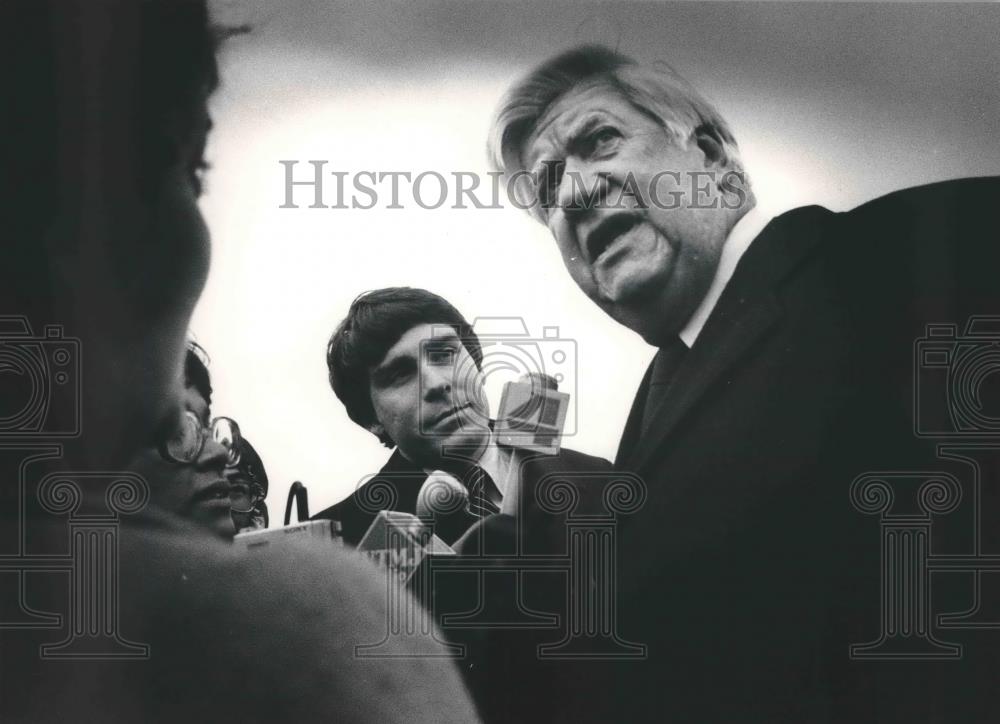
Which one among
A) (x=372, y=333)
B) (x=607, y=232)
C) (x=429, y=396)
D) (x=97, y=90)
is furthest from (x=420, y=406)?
(x=97, y=90)

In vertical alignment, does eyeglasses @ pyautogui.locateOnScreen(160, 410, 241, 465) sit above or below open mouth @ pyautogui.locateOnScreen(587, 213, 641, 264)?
below

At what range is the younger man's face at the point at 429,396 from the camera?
80.5 inches

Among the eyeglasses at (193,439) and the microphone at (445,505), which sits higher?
the eyeglasses at (193,439)

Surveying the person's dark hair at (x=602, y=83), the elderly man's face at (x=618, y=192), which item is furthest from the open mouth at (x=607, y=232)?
the person's dark hair at (x=602, y=83)

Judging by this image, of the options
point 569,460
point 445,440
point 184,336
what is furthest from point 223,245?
point 569,460

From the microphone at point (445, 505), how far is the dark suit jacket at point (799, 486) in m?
0.41

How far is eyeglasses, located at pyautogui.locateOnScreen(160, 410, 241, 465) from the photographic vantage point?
206 cm

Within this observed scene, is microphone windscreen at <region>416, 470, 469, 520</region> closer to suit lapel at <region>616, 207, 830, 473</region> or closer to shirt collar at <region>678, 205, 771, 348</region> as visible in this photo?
suit lapel at <region>616, 207, 830, 473</region>

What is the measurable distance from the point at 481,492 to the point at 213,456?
0.70 metres

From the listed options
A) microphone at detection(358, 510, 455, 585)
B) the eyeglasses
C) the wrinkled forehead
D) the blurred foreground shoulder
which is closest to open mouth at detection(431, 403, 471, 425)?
microphone at detection(358, 510, 455, 585)

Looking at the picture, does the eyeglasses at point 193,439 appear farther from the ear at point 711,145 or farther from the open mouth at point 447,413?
the ear at point 711,145

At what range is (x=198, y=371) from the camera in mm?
2061

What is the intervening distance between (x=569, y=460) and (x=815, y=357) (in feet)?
2.26

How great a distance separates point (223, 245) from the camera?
2047mm
